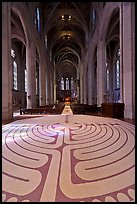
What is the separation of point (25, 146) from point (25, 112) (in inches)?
362

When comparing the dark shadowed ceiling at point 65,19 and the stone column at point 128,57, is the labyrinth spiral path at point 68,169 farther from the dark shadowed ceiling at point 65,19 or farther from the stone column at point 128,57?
the dark shadowed ceiling at point 65,19

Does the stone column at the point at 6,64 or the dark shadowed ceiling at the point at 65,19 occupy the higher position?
the dark shadowed ceiling at the point at 65,19

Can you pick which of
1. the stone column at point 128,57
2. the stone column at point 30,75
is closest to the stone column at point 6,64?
the stone column at point 128,57

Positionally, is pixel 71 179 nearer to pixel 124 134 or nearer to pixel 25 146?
pixel 25 146

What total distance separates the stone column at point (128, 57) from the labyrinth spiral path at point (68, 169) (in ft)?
14.7

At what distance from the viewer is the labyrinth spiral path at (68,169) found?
92.3 inches

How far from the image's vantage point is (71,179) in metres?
2.76

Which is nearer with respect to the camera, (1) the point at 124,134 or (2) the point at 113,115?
(1) the point at 124,134

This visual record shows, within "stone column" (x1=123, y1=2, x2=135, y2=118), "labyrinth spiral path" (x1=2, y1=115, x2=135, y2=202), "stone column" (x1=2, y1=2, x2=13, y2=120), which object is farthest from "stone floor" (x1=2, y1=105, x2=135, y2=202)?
"stone column" (x1=123, y1=2, x2=135, y2=118)

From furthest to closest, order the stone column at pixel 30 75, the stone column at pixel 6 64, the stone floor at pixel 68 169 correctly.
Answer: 1. the stone column at pixel 30 75
2. the stone column at pixel 6 64
3. the stone floor at pixel 68 169

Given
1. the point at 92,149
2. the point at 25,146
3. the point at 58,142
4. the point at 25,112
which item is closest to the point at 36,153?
the point at 25,146

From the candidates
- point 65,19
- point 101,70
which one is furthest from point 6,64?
point 65,19

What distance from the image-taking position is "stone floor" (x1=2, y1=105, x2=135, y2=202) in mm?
2342

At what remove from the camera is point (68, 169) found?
3109 mm
